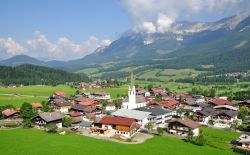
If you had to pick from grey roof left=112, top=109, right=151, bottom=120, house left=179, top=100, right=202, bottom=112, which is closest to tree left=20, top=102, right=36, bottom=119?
grey roof left=112, top=109, right=151, bottom=120

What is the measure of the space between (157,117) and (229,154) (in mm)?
28308

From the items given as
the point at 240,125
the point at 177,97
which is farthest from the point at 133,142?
the point at 177,97

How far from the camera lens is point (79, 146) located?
170 feet

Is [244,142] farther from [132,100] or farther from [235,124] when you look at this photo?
[132,100]

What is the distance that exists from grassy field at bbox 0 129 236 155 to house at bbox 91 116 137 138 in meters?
5.17

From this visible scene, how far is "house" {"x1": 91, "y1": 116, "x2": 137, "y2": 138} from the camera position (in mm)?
63059

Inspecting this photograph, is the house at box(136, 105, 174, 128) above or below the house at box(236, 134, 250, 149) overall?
above

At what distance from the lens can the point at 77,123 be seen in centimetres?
7319

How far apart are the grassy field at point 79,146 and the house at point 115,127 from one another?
5.17 metres

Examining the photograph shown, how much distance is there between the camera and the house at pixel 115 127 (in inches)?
2483

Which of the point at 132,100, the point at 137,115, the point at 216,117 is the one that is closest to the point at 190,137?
the point at 137,115

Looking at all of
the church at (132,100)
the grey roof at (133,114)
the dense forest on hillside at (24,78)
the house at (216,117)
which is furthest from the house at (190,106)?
the dense forest on hillside at (24,78)

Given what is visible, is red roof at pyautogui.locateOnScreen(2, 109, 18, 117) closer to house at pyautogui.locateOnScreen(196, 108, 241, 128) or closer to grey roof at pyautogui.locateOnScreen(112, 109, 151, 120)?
grey roof at pyautogui.locateOnScreen(112, 109, 151, 120)

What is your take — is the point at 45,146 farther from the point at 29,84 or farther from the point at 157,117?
the point at 29,84
